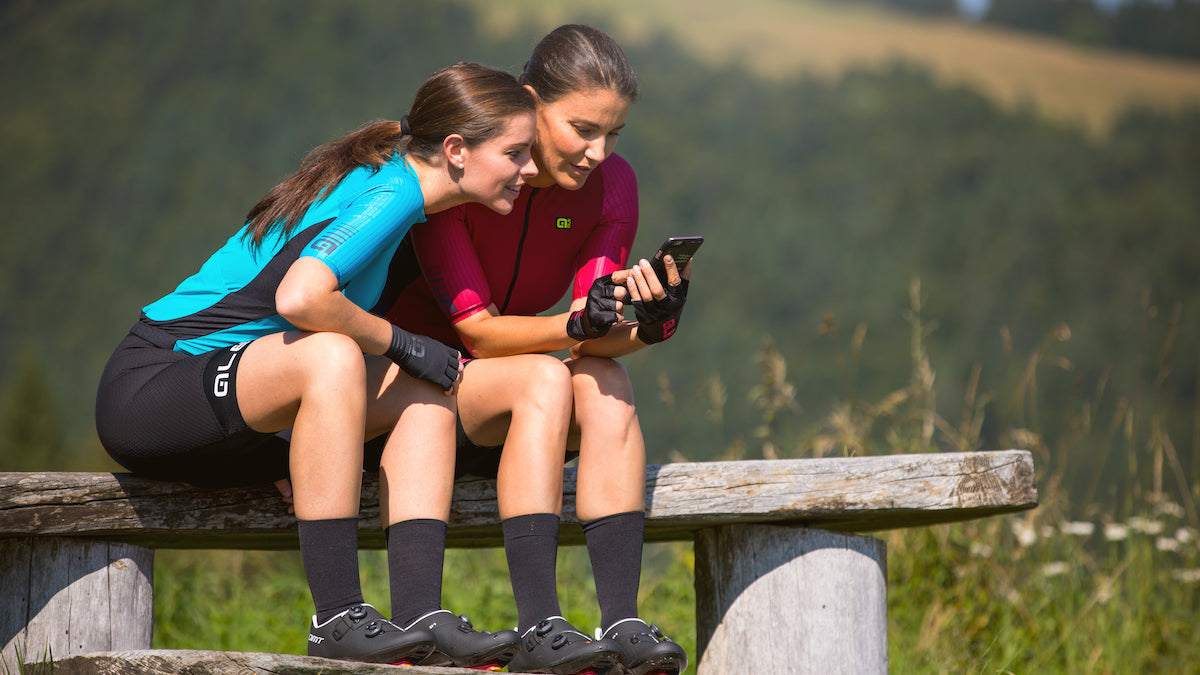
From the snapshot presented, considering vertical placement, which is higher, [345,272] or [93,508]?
[345,272]

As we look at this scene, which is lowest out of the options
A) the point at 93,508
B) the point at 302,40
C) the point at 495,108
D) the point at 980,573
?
the point at 980,573

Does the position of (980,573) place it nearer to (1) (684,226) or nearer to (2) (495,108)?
(2) (495,108)

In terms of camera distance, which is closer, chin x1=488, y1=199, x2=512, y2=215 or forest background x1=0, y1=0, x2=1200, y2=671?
chin x1=488, y1=199, x2=512, y2=215

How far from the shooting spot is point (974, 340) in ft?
68.8

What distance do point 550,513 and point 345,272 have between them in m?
0.56

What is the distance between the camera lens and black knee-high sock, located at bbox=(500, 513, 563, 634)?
179 cm

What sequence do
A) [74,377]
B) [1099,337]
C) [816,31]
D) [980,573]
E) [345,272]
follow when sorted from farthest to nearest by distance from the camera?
1. [816,31]
2. [74,377]
3. [1099,337]
4. [980,573]
5. [345,272]

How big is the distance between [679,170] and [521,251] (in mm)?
22303

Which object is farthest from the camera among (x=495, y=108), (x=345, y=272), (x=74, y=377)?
(x=74, y=377)

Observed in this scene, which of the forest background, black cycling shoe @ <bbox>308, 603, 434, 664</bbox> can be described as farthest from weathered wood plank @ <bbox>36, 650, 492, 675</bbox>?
the forest background

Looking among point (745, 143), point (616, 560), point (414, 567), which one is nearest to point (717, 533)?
point (616, 560)

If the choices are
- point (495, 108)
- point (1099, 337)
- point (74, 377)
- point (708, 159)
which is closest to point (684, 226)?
point (708, 159)

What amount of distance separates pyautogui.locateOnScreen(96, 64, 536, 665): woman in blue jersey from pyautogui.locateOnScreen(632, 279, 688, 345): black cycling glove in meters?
0.33

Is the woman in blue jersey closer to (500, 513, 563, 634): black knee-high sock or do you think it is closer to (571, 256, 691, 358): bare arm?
(500, 513, 563, 634): black knee-high sock
